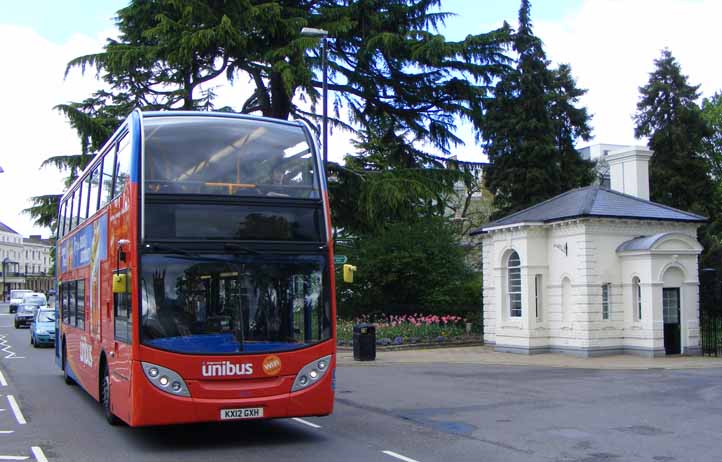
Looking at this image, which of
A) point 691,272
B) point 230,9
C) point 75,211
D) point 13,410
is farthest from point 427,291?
point 13,410

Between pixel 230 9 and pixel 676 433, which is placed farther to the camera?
pixel 230 9

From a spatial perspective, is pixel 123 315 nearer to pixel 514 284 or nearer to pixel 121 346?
pixel 121 346

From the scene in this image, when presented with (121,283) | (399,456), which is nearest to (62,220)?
(121,283)

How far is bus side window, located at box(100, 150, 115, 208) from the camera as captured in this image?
1196 cm

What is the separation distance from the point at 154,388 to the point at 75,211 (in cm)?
796

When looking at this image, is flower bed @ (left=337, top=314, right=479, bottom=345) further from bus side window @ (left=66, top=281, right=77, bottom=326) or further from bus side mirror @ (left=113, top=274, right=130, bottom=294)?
bus side mirror @ (left=113, top=274, right=130, bottom=294)

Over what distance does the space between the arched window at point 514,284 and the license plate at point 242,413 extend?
1794 centimetres

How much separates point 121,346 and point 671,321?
1925cm

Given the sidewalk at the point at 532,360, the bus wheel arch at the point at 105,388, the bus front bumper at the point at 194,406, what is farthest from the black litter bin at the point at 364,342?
the bus front bumper at the point at 194,406

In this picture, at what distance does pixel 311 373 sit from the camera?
10.1m

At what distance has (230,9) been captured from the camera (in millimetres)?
28000

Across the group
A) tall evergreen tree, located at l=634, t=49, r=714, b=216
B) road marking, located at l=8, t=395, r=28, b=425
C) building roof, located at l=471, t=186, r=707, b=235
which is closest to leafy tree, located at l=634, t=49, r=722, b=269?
tall evergreen tree, located at l=634, t=49, r=714, b=216

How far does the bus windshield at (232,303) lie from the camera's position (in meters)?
9.58

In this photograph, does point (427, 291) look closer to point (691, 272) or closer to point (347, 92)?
point (347, 92)
